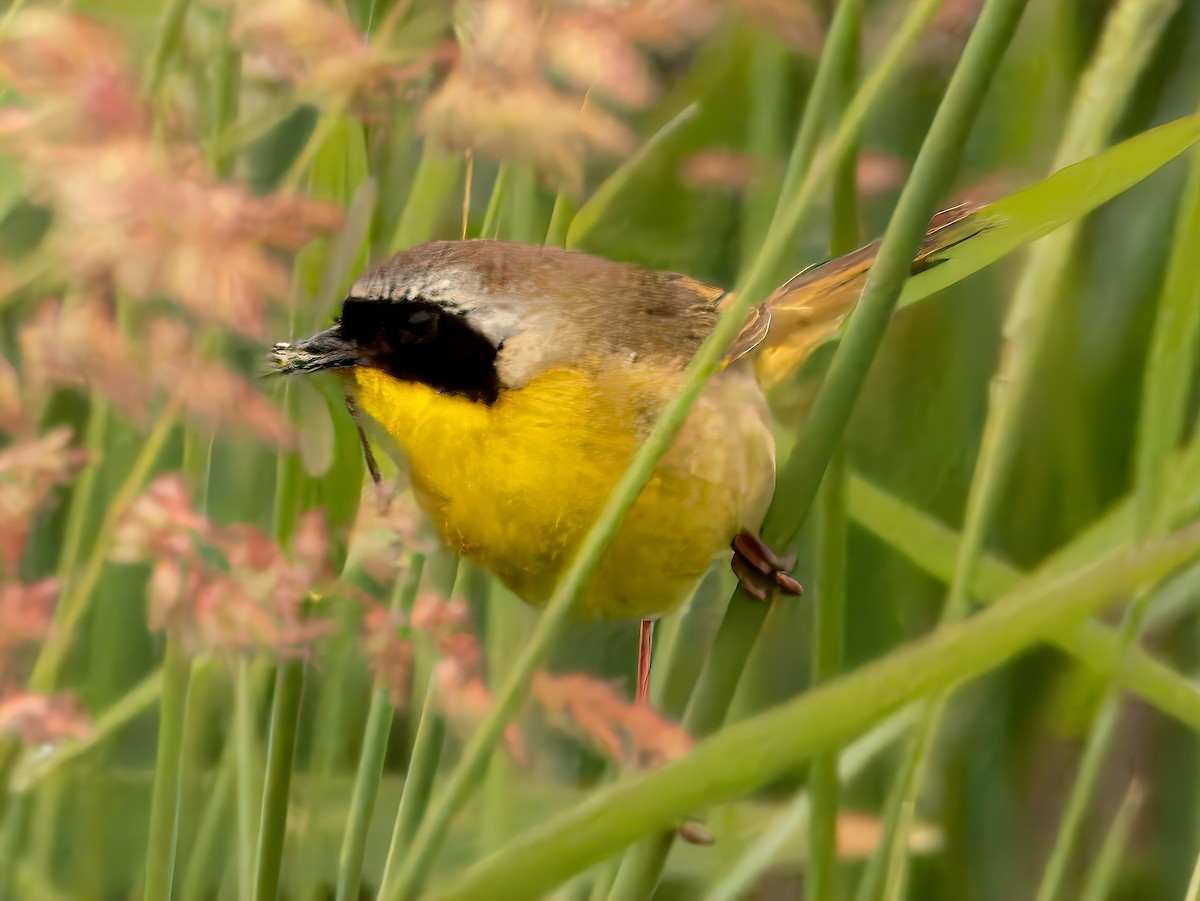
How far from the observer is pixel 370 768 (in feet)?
1.77

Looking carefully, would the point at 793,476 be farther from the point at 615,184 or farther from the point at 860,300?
the point at 615,184

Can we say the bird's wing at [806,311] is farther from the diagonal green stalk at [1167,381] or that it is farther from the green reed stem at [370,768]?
the green reed stem at [370,768]

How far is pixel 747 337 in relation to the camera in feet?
1.97

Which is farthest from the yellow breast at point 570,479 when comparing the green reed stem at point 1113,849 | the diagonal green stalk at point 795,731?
the green reed stem at point 1113,849

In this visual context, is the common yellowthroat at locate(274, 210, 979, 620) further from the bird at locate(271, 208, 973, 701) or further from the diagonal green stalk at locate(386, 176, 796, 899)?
the diagonal green stalk at locate(386, 176, 796, 899)

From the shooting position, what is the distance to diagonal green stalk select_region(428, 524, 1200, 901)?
0.30 meters

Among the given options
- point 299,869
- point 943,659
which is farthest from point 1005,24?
point 299,869

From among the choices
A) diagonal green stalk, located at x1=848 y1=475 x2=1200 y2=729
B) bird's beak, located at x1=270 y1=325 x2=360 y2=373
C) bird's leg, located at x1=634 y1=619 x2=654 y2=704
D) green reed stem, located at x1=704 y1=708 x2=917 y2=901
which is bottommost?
green reed stem, located at x1=704 y1=708 x2=917 y2=901

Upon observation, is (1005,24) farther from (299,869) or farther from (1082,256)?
(299,869)

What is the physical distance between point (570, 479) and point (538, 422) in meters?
0.04

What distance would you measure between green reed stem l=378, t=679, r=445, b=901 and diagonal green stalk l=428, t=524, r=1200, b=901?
21cm

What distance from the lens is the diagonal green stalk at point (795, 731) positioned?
11.9 inches

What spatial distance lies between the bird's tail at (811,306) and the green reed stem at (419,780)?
273mm

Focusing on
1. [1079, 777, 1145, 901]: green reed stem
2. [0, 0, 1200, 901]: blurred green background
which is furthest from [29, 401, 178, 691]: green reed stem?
[1079, 777, 1145, 901]: green reed stem
